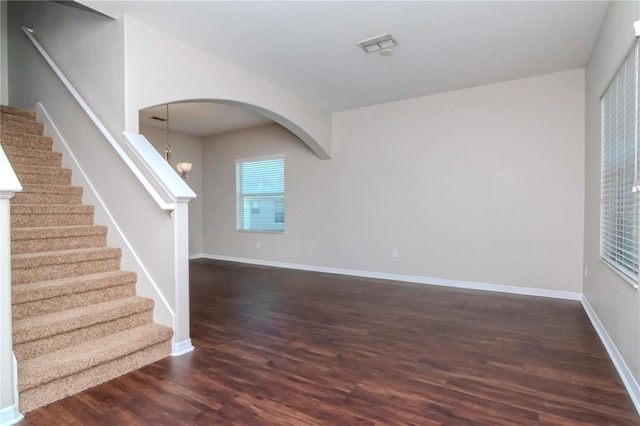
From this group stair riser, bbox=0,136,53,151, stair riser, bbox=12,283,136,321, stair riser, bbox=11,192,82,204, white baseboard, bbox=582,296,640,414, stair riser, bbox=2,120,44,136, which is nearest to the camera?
white baseboard, bbox=582,296,640,414

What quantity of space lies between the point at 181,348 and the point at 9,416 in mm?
985

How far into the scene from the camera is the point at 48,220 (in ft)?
9.56

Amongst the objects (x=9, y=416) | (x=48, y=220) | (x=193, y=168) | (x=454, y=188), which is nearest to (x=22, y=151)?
(x=48, y=220)

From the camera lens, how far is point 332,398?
193cm

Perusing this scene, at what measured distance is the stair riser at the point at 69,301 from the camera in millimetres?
2182

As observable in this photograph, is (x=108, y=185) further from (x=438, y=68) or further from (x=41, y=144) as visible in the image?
(x=438, y=68)

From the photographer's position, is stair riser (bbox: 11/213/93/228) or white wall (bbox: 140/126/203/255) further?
white wall (bbox: 140/126/203/255)

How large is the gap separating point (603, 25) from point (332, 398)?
144 inches

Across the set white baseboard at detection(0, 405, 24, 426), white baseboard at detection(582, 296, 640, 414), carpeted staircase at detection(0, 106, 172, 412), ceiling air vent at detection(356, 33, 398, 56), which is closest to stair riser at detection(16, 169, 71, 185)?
carpeted staircase at detection(0, 106, 172, 412)

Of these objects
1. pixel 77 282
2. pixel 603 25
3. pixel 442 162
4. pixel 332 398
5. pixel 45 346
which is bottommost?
pixel 332 398

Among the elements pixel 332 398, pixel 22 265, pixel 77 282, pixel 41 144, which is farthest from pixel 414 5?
pixel 41 144

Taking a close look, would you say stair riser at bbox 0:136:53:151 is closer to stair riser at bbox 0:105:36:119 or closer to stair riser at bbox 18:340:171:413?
stair riser at bbox 0:105:36:119

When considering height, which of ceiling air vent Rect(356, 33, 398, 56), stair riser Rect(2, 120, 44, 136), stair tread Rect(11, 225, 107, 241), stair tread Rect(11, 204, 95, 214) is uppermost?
ceiling air vent Rect(356, 33, 398, 56)

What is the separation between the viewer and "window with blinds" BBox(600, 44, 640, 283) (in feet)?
6.81
